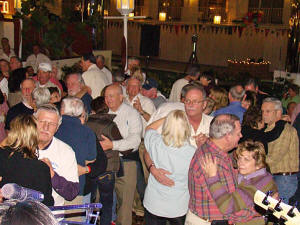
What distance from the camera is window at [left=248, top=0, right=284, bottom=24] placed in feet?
59.1

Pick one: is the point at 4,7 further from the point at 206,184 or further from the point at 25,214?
the point at 25,214

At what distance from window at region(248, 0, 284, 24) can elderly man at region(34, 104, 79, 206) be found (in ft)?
53.8

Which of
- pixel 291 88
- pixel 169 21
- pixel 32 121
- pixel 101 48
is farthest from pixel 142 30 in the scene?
pixel 32 121

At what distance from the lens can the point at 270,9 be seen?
59.9ft

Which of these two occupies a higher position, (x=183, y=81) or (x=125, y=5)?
(x=125, y=5)

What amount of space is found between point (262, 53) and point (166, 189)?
15360mm

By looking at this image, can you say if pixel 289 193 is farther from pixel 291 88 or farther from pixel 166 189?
pixel 291 88

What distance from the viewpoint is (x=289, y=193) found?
4250mm

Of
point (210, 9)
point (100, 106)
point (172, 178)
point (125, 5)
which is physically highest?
point (210, 9)

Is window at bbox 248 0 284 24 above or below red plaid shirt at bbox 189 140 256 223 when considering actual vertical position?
above

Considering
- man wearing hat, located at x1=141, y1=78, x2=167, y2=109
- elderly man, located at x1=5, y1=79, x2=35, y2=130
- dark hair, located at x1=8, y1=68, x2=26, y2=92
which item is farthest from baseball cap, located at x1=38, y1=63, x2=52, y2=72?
man wearing hat, located at x1=141, y1=78, x2=167, y2=109

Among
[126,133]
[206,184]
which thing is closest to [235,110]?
[126,133]

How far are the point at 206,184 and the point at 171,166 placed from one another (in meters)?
0.48

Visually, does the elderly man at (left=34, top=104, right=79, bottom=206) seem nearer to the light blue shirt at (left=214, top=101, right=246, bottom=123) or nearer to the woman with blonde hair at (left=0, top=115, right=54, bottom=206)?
the woman with blonde hair at (left=0, top=115, right=54, bottom=206)
